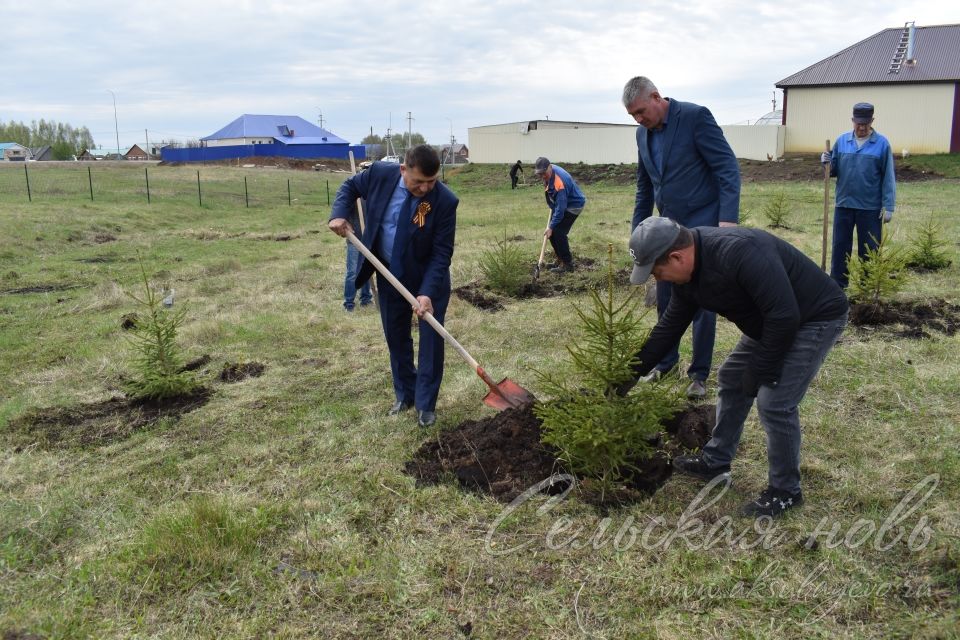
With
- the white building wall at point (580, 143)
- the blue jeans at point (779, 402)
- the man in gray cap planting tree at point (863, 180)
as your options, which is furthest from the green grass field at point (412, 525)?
the white building wall at point (580, 143)

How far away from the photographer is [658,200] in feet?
16.3

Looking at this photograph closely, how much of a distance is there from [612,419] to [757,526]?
2.60ft

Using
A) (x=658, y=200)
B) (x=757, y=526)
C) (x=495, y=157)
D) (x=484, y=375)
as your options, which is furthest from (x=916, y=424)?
(x=495, y=157)

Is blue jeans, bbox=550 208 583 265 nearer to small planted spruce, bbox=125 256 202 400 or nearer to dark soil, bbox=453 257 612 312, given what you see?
dark soil, bbox=453 257 612 312

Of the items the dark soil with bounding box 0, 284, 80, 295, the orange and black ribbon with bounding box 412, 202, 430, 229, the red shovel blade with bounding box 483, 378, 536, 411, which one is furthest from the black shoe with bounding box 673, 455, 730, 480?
the dark soil with bounding box 0, 284, 80, 295

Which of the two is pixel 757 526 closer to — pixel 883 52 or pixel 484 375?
pixel 484 375

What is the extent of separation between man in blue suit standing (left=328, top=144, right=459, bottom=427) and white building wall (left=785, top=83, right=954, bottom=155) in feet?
103

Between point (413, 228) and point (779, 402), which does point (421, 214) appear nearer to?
point (413, 228)

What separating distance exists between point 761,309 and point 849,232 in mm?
5247

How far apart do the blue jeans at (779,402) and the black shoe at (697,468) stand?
1.2 inches

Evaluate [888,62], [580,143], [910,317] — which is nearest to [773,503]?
[910,317]

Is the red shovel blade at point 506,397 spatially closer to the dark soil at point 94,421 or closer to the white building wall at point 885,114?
the dark soil at point 94,421

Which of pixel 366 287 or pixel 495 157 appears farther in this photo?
pixel 495 157

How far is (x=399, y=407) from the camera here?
500cm
